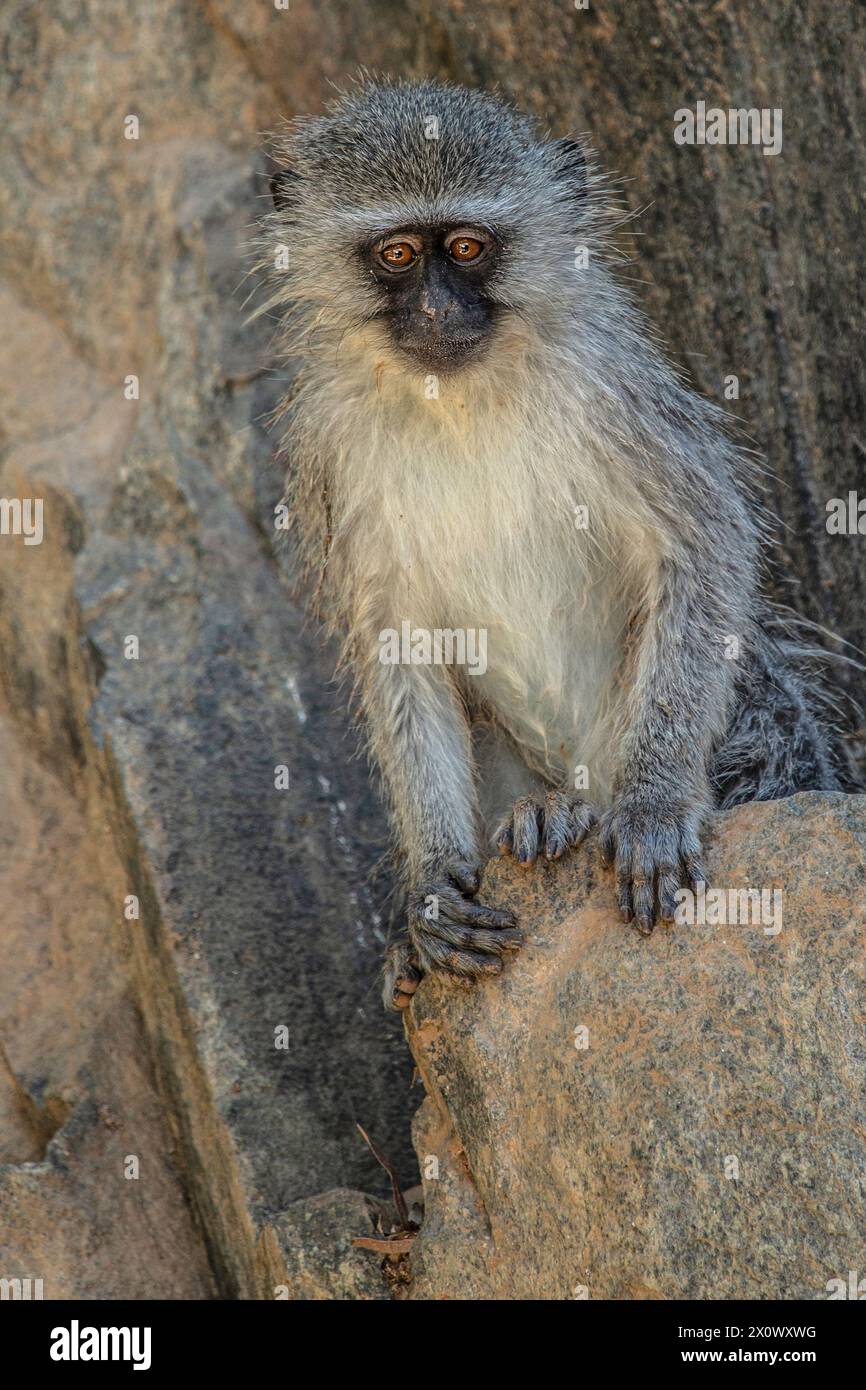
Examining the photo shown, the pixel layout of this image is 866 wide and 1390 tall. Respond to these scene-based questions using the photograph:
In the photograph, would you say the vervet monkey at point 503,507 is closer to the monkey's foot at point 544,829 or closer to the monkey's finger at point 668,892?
the monkey's foot at point 544,829

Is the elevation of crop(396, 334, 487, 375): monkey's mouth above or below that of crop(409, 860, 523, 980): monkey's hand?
above

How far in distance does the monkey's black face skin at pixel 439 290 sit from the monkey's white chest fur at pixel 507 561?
1.11ft

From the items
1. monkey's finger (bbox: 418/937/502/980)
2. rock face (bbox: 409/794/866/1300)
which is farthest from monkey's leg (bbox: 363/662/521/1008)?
rock face (bbox: 409/794/866/1300)

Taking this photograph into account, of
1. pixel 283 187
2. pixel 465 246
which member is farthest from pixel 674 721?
pixel 283 187

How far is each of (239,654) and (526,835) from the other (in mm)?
2488

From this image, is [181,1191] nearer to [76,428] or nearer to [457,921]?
[457,921]

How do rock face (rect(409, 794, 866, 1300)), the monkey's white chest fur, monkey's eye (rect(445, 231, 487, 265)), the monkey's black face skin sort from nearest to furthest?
rock face (rect(409, 794, 866, 1300))
the monkey's black face skin
monkey's eye (rect(445, 231, 487, 265))
the monkey's white chest fur

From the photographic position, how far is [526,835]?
4895 millimetres

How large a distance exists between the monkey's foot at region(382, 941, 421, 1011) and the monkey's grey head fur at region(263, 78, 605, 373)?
1.92 metres

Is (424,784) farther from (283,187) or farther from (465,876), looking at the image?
(283,187)

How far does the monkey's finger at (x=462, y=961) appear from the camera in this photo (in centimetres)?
480

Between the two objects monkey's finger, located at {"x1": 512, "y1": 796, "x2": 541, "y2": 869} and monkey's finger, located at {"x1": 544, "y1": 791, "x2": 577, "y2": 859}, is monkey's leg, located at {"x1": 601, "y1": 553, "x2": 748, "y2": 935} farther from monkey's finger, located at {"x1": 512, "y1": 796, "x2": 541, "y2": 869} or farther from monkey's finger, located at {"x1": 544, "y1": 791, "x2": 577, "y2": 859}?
monkey's finger, located at {"x1": 512, "y1": 796, "x2": 541, "y2": 869}

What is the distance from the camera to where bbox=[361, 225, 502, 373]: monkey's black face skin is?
16.5ft

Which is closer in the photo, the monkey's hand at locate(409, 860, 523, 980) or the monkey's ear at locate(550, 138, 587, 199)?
the monkey's hand at locate(409, 860, 523, 980)
